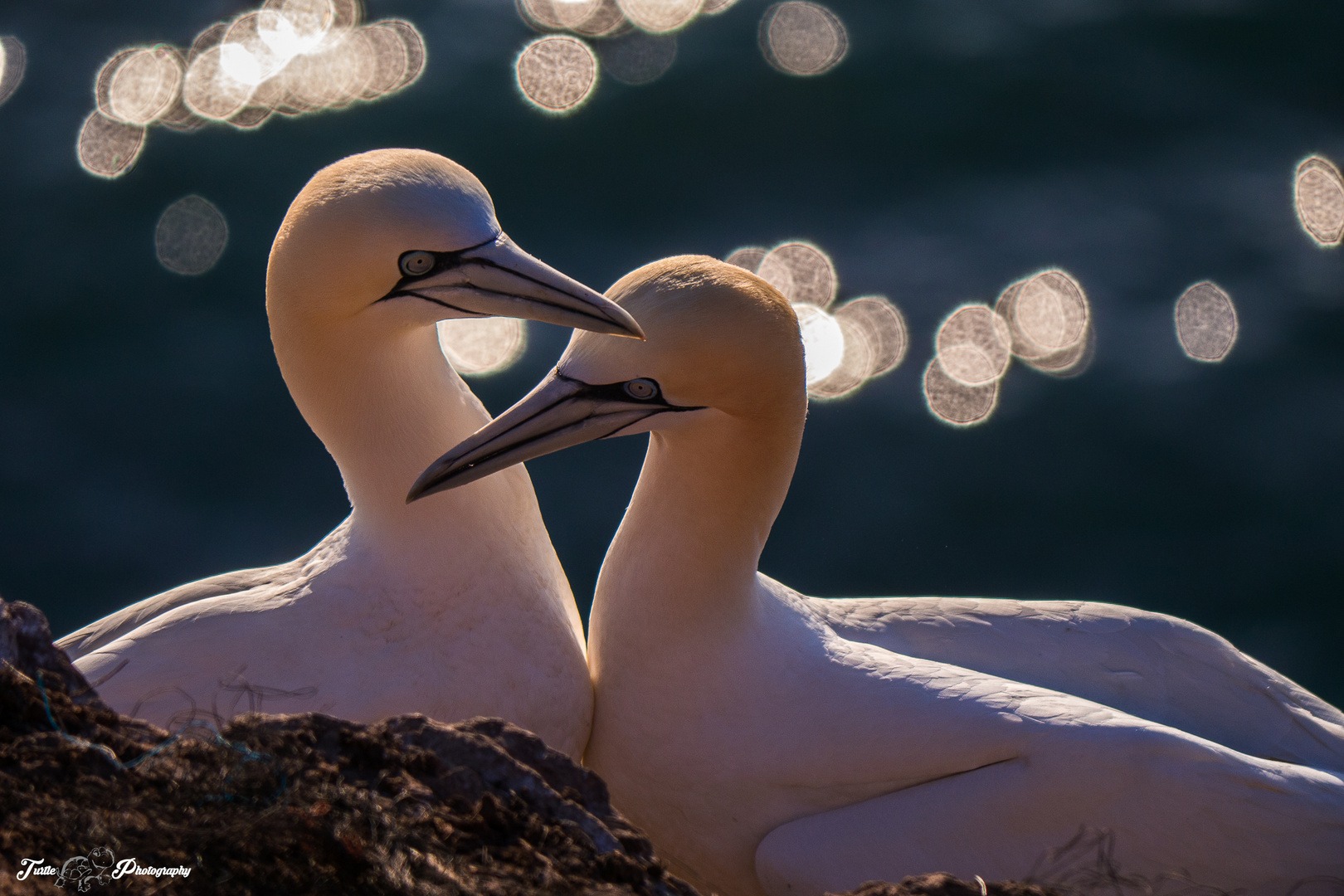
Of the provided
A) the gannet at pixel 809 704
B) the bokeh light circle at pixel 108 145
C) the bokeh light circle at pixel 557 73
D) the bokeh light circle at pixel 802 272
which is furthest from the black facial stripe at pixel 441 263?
the bokeh light circle at pixel 108 145

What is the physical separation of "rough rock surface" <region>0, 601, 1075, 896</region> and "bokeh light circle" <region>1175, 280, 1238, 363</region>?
708 centimetres

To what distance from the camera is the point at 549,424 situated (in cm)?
393

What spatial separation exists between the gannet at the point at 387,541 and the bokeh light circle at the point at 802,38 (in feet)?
22.1

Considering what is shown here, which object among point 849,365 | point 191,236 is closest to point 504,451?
point 849,365

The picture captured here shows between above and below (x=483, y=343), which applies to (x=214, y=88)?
above

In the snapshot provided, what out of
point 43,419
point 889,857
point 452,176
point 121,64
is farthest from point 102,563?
point 889,857

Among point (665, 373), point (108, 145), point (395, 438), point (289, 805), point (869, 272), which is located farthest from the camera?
point (108, 145)

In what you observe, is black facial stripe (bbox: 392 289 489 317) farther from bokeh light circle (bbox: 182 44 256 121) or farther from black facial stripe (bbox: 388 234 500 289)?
bokeh light circle (bbox: 182 44 256 121)

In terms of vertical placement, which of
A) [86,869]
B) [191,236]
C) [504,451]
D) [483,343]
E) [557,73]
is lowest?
[86,869]

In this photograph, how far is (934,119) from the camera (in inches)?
396

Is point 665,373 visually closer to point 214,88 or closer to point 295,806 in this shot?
point 295,806

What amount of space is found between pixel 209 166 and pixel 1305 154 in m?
7.87

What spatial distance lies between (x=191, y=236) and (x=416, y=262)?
6277 millimetres

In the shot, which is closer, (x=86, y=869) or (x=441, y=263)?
(x=86, y=869)
